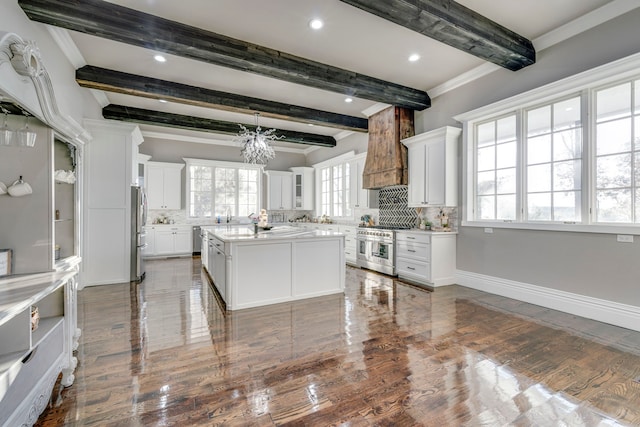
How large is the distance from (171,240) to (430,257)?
639 centimetres

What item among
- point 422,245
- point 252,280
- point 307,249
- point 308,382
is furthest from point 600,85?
point 252,280

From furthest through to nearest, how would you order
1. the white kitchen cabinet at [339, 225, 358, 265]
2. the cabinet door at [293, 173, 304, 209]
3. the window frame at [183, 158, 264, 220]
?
the cabinet door at [293, 173, 304, 209], the window frame at [183, 158, 264, 220], the white kitchen cabinet at [339, 225, 358, 265]

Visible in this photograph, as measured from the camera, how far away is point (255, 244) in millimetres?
3676

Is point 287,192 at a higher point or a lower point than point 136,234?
higher

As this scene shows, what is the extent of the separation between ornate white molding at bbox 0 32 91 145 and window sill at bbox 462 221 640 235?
16.3 ft

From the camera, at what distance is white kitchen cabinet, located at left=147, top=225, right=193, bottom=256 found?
739 cm

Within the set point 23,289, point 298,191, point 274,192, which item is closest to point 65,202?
point 23,289

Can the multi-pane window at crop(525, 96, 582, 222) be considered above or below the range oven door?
above

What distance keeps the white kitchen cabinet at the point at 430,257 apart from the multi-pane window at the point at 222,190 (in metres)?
5.42

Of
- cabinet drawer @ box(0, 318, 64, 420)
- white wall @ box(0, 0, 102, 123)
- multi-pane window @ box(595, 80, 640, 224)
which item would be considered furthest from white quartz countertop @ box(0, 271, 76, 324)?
multi-pane window @ box(595, 80, 640, 224)

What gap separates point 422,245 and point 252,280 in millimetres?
2770

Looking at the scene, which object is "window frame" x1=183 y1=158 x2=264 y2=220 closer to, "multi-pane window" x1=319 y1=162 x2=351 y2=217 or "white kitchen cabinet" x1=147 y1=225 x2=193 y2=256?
"white kitchen cabinet" x1=147 y1=225 x2=193 y2=256

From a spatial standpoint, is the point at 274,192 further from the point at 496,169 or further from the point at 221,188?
the point at 496,169

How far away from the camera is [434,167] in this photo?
4898 mm
